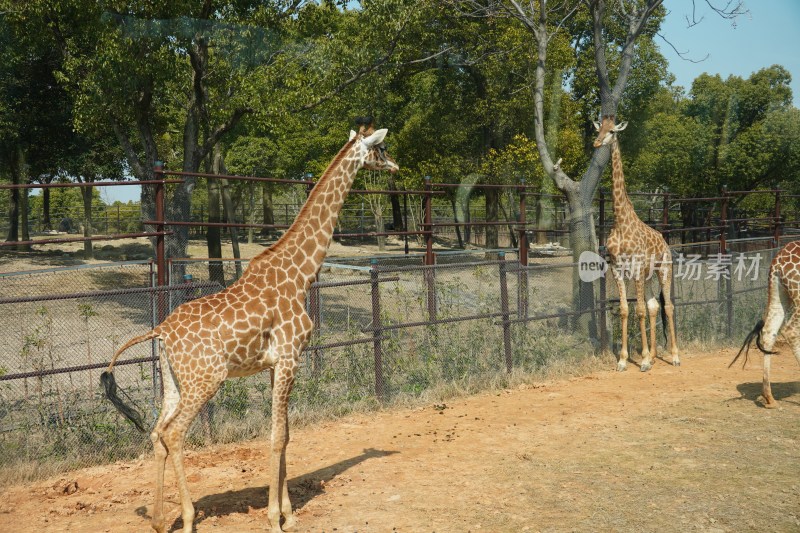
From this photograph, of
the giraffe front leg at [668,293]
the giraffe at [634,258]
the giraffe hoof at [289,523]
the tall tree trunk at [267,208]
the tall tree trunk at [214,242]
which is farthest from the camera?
the tall tree trunk at [267,208]

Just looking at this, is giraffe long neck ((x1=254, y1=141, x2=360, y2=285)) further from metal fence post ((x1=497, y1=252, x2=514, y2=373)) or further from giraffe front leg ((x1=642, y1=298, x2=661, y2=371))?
giraffe front leg ((x1=642, y1=298, x2=661, y2=371))

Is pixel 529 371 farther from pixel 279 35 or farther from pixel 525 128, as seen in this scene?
pixel 525 128

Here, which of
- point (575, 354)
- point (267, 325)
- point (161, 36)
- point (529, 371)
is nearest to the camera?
point (267, 325)

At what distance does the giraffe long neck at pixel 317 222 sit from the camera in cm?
557

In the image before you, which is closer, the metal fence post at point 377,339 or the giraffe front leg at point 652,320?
the metal fence post at point 377,339

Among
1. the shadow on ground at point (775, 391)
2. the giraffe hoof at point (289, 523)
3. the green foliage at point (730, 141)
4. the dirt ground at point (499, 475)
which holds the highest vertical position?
the green foliage at point (730, 141)

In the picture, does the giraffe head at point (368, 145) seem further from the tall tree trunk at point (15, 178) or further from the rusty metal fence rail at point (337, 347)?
the tall tree trunk at point (15, 178)

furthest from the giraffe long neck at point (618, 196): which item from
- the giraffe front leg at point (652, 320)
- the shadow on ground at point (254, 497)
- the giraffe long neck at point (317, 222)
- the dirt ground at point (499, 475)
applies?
the shadow on ground at point (254, 497)

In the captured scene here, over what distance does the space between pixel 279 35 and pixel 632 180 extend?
23.4 meters

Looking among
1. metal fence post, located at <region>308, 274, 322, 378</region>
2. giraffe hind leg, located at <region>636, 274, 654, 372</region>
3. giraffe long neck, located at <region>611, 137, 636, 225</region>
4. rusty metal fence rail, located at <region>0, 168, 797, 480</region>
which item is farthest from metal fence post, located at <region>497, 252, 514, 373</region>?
metal fence post, located at <region>308, 274, 322, 378</region>

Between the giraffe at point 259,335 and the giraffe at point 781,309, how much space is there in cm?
558

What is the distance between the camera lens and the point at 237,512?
5508 millimetres

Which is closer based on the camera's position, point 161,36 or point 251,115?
point 161,36

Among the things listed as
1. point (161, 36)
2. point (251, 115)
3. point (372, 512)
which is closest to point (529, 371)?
point (372, 512)
